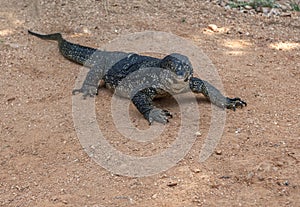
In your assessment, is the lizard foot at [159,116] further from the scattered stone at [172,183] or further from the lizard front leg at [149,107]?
the scattered stone at [172,183]

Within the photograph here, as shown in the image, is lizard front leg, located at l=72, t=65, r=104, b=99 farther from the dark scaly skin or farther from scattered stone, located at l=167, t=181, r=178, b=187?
scattered stone, located at l=167, t=181, r=178, b=187

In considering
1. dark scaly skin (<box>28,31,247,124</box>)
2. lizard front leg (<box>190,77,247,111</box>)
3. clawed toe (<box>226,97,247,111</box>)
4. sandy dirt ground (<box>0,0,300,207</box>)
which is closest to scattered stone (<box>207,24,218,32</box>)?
sandy dirt ground (<box>0,0,300,207</box>)

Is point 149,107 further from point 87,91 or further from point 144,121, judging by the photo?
point 87,91

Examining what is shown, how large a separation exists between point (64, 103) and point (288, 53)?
10.6 feet

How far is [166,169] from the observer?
4840mm

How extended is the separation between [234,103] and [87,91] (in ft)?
5.91

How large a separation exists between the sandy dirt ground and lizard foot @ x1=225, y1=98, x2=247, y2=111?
0.10m

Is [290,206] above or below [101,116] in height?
above

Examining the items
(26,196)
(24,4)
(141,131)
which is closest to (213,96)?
(141,131)

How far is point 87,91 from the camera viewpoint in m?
6.50

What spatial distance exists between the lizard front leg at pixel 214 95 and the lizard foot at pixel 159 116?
0.57m

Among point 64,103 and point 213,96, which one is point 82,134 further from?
point 213,96

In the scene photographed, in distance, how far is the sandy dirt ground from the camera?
15.0ft

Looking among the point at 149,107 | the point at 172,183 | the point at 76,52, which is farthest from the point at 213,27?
the point at 172,183
